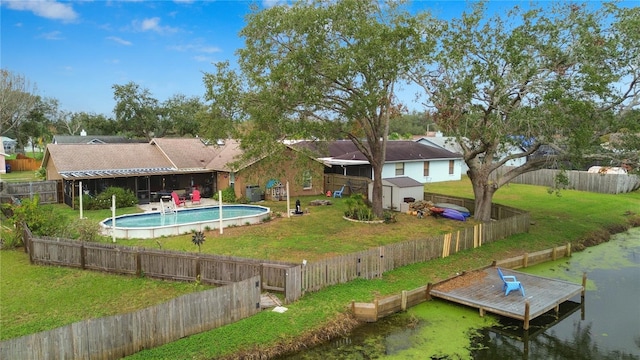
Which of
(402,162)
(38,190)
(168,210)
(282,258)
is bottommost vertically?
(282,258)

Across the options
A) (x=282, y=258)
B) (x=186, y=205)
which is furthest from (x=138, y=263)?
(x=186, y=205)

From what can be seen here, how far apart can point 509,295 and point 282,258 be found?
8019 millimetres

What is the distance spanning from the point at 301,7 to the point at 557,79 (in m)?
11.6

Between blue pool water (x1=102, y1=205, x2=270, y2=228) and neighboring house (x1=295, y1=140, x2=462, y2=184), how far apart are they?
8.33 meters

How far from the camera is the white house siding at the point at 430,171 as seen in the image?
124 feet

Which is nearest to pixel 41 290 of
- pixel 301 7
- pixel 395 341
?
pixel 395 341

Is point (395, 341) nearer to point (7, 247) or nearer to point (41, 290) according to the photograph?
point (41, 290)

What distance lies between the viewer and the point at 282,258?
55.4 feet

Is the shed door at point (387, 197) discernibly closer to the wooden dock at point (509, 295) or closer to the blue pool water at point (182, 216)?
the blue pool water at point (182, 216)

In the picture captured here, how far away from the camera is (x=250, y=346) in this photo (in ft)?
34.5

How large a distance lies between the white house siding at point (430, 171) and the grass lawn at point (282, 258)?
9.22 m

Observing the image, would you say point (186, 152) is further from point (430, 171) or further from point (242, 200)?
point (430, 171)

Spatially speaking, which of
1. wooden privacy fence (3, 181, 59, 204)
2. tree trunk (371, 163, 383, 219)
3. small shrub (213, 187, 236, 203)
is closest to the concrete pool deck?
small shrub (213, 187, 236, 203)

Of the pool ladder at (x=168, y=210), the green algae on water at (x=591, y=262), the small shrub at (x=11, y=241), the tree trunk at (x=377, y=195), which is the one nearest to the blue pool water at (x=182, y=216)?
the pool ladder at (x=168, y=210)
